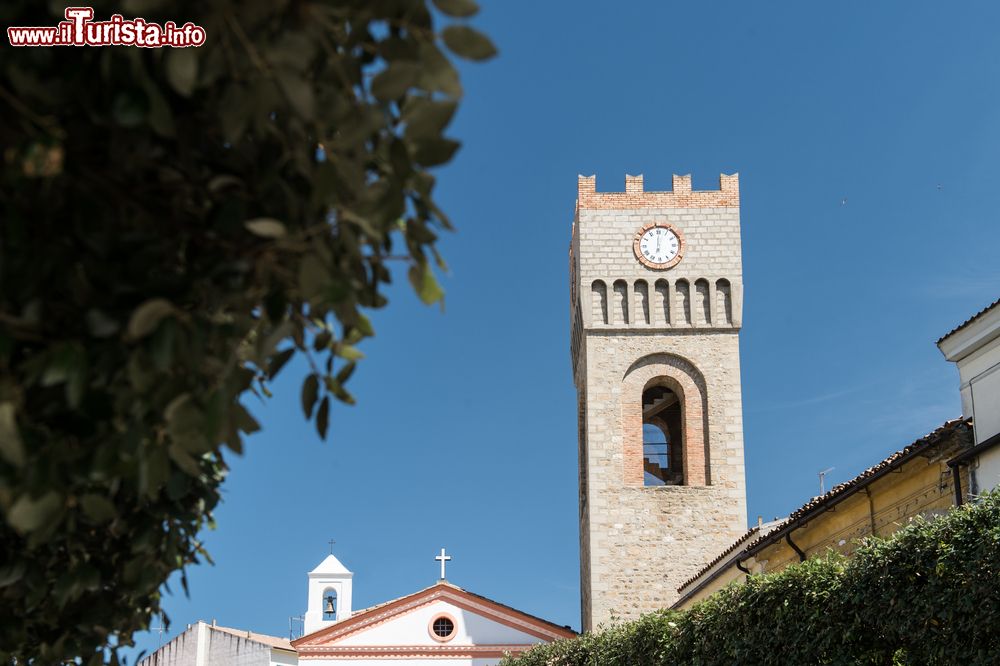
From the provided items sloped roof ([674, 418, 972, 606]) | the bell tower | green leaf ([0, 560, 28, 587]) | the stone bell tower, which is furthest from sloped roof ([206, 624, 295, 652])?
green leaf ([0, 560, 28, 587])

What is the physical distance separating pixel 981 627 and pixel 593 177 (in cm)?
2472

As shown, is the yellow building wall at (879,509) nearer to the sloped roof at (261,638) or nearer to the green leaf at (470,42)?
the green leaf at (470,42)

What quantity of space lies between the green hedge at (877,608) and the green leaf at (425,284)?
383 inches

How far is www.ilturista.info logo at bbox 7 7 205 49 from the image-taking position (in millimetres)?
2008

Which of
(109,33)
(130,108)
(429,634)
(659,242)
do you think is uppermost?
(659,242)

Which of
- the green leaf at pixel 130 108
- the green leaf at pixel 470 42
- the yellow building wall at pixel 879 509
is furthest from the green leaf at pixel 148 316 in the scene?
the yellow building wall at pixel 879 509

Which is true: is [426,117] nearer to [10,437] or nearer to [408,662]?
[10,437]

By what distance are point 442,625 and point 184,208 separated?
36621 mm

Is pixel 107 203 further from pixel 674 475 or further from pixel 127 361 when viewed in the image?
pixel 674 475

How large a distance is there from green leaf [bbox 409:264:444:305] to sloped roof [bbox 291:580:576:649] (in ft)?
118

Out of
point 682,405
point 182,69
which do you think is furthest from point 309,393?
point 682,405

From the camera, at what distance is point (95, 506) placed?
234cm

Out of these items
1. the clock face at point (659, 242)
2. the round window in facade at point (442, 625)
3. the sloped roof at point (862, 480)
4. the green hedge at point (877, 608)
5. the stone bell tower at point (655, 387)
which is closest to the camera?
the green hedge at point (877, 608)

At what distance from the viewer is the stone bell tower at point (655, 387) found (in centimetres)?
3088
